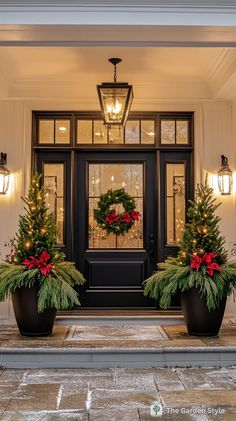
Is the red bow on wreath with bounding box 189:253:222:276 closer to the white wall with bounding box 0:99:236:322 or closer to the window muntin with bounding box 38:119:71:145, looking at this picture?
the white wall with bounding box 0:99:236:322

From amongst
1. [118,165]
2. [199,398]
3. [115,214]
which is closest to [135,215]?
[115,214]

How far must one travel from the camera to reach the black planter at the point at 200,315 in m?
5.11

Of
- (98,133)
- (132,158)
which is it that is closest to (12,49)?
(98,133)

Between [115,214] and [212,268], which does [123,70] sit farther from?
[212,268]

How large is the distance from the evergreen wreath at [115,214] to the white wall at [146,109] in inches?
36.8

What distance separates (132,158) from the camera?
21.7ft

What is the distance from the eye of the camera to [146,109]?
6.56m

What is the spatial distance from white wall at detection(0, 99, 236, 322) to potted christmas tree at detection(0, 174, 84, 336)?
39.9 inches

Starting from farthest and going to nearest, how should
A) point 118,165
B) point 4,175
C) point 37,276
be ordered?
point 118,165
point 4,175
point 37,276

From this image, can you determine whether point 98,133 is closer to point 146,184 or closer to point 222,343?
point 146,184

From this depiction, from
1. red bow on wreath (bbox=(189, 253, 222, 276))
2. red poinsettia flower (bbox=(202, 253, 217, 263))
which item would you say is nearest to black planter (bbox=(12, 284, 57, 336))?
red bow on wreath (bbox=(189, 253, 222, 276))

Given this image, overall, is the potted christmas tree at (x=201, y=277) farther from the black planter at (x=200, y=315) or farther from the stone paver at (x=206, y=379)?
the stone paver at (x=206, y=379)

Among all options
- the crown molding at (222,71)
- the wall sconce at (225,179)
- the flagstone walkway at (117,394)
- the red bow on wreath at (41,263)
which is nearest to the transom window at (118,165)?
the wall sconce at (225,179)

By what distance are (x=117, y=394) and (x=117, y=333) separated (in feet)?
5.41
